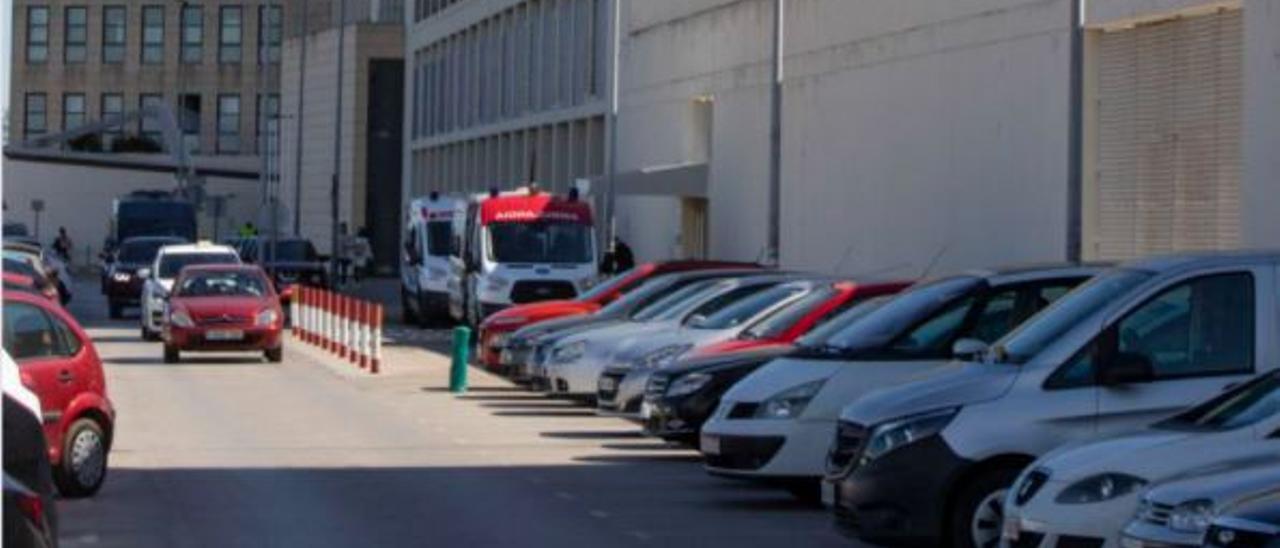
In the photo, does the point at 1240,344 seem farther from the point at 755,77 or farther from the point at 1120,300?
the point at 755,77

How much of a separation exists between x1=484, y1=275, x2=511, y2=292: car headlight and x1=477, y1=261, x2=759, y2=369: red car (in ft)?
33.7

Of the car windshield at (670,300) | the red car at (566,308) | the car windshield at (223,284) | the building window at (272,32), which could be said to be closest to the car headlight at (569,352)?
the car windshield at (670,300)

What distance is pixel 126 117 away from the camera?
95750 millimetres

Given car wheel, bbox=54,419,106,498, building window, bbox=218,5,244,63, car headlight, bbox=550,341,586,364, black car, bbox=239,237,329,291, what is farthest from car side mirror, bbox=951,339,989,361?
building window, bbox=218,5,244,63

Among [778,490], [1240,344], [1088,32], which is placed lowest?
[778,490]

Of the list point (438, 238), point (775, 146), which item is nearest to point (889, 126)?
point (775, 146)

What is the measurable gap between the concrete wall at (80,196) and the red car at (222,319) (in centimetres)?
6303

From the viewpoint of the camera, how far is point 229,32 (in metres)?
109

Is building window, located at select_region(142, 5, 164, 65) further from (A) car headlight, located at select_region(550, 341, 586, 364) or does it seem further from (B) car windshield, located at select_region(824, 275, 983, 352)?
(B) car windshield, located at select_region(824, 275, 983, 352)

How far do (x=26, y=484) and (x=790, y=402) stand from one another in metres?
7.62

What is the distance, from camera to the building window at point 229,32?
357ft

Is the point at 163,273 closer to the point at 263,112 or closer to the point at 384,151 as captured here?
the point at 384,151

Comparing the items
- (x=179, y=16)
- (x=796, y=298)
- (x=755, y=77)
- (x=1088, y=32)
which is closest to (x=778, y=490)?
(x=796, y=298)

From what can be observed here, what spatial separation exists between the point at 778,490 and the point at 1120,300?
17.7 ft
